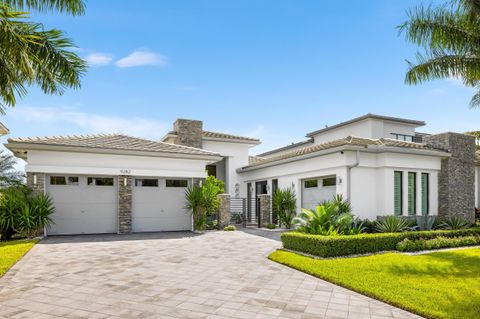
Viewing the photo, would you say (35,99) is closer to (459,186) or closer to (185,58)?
(185,58)

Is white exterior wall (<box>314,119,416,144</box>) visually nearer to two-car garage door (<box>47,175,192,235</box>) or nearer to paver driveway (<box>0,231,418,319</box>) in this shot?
two-car garage door (<box>47,175,192,235</box>)

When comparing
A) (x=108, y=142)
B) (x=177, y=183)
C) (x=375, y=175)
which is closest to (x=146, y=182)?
(x=177, y=183)

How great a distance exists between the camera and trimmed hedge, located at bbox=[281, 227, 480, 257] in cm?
1103

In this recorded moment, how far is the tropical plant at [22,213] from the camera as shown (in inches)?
572

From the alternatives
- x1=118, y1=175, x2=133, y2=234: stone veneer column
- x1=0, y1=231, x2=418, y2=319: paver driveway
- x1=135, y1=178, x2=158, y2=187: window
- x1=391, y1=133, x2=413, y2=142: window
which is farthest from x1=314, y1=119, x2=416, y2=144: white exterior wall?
x1=118, y1=175, x2=133, y2=234: stone veneer column

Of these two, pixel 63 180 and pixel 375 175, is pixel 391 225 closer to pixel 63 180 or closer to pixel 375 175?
pixel 375 175

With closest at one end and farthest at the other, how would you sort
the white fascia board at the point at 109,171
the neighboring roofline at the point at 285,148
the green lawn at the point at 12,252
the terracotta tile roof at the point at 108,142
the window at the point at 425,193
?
the green lawn at the point at 12,252, the white fascia board at the point at 109,171, the terracotta tile roof at the point at 108,142, the window at the point at 425,193, the neighboring roofline at the point at 285,148

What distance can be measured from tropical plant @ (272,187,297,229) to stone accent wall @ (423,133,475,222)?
25.0 feet

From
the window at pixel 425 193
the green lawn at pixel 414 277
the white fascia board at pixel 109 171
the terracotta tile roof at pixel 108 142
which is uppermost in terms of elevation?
the terracotta tile roof at pixel 108 142

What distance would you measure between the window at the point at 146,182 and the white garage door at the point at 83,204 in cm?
114

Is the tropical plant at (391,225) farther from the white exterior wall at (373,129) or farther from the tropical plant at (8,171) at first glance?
the tropical plant at (8,171)

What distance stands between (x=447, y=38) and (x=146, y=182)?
15.3 m

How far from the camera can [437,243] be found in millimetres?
13328

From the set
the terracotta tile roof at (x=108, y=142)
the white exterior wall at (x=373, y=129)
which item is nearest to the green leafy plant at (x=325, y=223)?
the terracotta tile roof at (x=108, y=142)
